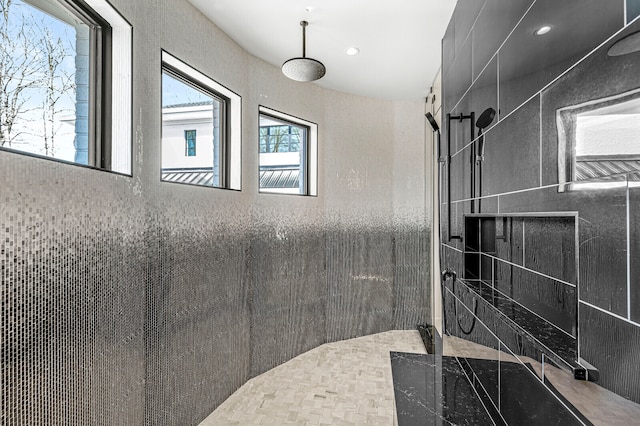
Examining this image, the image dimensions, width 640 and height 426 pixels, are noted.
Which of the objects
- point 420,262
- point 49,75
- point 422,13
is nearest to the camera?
point 49,75

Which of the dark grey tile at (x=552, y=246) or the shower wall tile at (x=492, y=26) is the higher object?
the shower wall tile at (x=492, y=26)

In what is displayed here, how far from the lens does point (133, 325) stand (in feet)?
5.83

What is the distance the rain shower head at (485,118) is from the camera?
144 centimetres

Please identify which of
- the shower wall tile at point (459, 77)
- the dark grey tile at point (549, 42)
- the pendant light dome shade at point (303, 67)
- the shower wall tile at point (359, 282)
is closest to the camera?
the dark grey tile at point (549, 42)

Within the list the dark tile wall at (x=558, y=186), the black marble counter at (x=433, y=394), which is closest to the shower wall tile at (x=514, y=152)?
the dark tile wall at (x=558, y=186)

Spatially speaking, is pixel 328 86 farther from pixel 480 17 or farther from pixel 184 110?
pixel 480 17

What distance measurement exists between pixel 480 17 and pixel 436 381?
66.4 inches

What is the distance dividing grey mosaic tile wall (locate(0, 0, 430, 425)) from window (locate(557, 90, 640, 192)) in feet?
5.54

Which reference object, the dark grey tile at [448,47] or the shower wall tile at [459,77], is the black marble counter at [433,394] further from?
the dark grey tile at [448,47]

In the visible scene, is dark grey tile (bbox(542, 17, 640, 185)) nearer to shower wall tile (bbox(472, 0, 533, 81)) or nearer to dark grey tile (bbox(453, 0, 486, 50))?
shower wall tile (bbox(472, 0, 533, 81))

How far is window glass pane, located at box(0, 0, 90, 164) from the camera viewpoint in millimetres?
1267

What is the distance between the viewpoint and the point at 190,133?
→ 2438mm

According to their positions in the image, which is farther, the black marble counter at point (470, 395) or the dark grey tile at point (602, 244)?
the black marble counter at point (470, 395)

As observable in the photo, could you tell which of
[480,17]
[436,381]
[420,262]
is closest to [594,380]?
[436,381]
